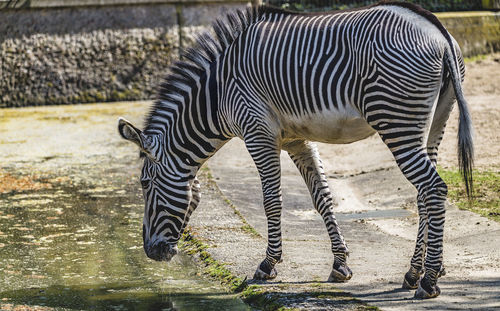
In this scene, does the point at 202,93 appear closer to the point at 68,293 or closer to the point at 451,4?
the point at 68,293

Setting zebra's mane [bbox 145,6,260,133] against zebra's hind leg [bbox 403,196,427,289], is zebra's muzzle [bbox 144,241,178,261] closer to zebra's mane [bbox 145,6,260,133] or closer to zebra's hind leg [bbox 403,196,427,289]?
zebra's mane [bbox 145,6,260,133]

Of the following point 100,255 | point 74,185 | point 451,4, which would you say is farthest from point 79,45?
point 100,255

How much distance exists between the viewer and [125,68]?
16.5m

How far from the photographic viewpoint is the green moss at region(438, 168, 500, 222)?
25.4 feet

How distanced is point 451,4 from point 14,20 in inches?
372

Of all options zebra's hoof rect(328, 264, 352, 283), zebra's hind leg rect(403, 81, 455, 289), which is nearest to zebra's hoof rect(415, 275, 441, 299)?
zebra's hind leg rect(403, 81, 455, 289)

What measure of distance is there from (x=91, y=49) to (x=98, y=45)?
166mm

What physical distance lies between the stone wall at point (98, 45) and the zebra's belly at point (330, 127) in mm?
10483

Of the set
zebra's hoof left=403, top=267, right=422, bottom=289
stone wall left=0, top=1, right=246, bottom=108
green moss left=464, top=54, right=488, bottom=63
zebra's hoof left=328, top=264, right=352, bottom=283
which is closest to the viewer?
zebra's hoof left=403, top=267, right=422, bottom=289

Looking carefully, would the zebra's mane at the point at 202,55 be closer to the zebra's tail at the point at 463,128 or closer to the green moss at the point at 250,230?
the zebra's tail at the point at 463,128

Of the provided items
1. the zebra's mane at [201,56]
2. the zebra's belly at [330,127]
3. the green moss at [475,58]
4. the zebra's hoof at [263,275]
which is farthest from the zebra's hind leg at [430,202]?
the green moss at [475,58]

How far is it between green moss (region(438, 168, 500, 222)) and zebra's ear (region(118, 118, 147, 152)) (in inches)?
124

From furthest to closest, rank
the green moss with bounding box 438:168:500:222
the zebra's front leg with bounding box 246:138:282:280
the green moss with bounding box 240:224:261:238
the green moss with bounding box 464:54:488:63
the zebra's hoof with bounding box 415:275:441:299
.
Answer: the green moss with bounding box 464:54:488:63, the green moss with bounding box 438:168:500:222, the green moss with bounding box 240:224:261:238, the zebra's front leg with bounding box 246:138:282:280, the zebra's hoof with bounding box 415:275:441:299

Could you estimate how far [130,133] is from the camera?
19.7 feet
